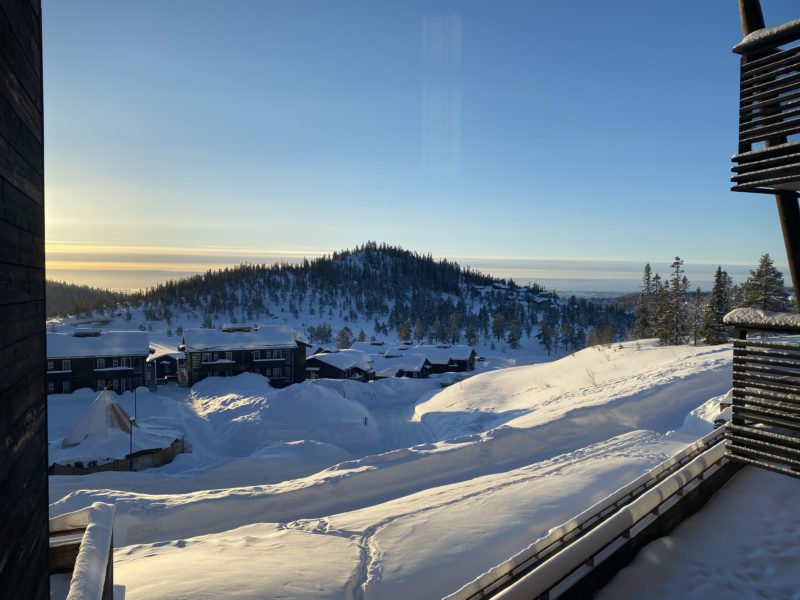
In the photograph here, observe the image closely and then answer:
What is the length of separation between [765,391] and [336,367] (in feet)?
136

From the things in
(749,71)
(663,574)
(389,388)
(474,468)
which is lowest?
(389,388)

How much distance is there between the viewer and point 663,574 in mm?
5109

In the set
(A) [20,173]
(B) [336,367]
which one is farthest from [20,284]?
(B) [336,367]

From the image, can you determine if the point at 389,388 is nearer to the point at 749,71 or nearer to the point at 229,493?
the point at 229,493

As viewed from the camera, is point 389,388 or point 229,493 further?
point 389,388

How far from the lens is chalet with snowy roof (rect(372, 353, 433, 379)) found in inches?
2093

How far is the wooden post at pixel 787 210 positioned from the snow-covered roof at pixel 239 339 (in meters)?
38.2

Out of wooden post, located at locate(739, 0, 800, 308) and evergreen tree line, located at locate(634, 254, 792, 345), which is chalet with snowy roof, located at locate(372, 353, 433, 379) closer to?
evergreen tree line, located at locate(634, 254, 792, 345)

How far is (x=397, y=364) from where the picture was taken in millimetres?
54375

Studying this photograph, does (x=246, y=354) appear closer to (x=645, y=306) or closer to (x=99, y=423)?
(x=99, y=423)

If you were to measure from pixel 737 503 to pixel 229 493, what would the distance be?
10336 millimetres

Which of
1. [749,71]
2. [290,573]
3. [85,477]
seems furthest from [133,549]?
[749,71]

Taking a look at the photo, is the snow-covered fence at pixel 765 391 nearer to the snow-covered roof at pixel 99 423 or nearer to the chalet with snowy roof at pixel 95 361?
the snow-covered roof at pixel 99 423

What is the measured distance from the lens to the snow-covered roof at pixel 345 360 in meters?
45.8
